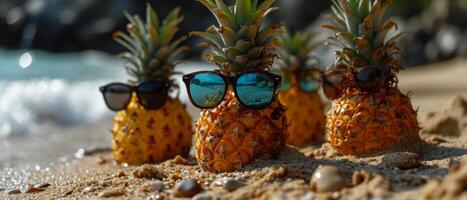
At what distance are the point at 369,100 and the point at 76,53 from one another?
1506 inches

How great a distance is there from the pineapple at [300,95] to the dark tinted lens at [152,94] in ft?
5.67

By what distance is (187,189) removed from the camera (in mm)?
4848

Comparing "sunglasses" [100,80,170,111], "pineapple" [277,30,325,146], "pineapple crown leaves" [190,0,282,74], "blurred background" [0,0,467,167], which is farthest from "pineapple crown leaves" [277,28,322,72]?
"pineapple crown leaves" [190,0,282,74]

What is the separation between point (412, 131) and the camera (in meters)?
6.13

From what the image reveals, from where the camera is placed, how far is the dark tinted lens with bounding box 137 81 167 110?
7.17m

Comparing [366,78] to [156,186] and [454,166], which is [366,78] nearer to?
[454,166]

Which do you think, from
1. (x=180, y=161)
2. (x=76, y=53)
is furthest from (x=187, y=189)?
(x=76, y=53)

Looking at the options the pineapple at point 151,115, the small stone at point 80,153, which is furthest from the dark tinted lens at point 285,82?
the small stone at point 80,153

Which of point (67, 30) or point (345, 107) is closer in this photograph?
point (345, 107)

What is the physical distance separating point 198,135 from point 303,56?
297 centimetres

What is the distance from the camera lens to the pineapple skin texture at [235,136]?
5520mm

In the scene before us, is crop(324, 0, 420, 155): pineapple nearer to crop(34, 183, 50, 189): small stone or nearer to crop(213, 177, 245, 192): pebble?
crop(213, 177, 245, 192): pebble

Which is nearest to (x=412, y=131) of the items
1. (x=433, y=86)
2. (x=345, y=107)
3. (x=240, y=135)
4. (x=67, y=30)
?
Answer: (x=345, y=107)

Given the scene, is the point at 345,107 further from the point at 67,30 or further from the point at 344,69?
the point at 67,30
